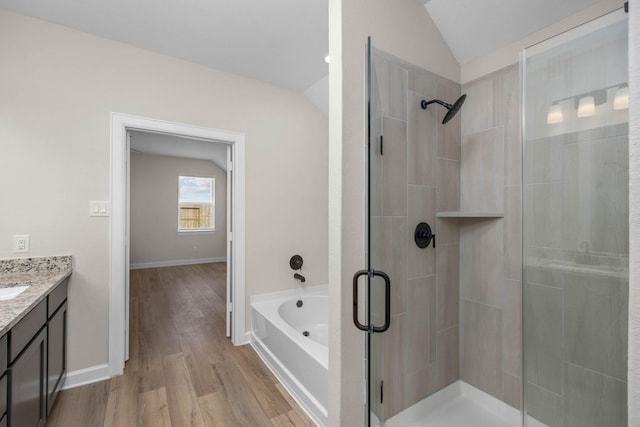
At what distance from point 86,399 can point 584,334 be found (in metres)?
2.83

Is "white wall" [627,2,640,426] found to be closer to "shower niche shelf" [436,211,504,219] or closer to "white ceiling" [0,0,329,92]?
"shower niche shelf" [436,211,504,219]

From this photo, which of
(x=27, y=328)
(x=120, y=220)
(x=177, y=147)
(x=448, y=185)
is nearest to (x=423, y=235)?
(x=448, y=185)

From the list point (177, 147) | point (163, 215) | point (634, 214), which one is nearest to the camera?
point (634, 214)

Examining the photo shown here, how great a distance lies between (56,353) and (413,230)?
233 centimetres

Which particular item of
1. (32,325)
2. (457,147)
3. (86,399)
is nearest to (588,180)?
(457,147)

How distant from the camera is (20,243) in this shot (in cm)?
190

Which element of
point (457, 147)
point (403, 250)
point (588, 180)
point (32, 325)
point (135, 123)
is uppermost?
point (135, 123)

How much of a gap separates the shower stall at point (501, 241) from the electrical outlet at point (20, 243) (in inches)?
89.9

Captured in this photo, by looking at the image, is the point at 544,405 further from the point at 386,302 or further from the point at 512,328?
the point at 386,302

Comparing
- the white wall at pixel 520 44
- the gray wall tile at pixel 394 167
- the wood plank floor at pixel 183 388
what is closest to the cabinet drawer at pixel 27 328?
the wood plank floor at pixel 183 388

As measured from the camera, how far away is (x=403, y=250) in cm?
141

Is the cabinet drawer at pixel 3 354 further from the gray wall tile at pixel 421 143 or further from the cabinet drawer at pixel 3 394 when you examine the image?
the gray wall tile at pixel 421 143

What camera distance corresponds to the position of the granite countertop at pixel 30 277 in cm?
125

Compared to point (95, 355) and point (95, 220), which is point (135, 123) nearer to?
point (95, 220)
